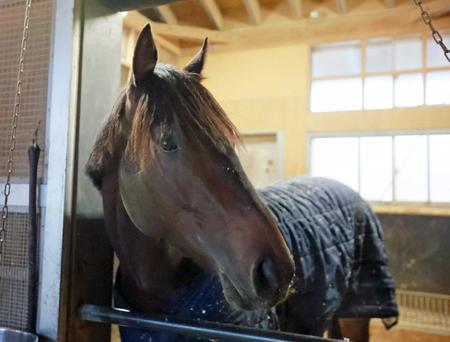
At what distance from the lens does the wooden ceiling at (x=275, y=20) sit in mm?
3330

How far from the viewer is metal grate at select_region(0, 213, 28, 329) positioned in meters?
0.84

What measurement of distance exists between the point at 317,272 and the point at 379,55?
2.84 m

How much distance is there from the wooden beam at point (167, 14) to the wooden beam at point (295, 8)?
1148 millimetres

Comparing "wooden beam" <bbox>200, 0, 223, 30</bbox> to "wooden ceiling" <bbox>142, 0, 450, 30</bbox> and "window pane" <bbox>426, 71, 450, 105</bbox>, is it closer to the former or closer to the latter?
"wooden ceiling" <bbox>142, 0, 450, 30</bbox>

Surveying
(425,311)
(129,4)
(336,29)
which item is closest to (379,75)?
(336,29)

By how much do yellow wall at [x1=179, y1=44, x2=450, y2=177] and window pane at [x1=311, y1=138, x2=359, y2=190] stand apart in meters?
0.10

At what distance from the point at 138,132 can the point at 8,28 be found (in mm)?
480

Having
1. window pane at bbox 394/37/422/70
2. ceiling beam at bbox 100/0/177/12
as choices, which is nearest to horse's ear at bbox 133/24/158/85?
ceiling beam at bbox 100/0/177/12

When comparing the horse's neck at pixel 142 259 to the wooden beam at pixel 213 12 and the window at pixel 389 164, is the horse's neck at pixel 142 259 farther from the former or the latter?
the wooden beam at pixel 213 12

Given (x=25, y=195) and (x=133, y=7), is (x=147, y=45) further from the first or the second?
(x=25, y=195)

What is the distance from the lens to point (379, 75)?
11.4 ft

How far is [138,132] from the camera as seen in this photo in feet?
2.45

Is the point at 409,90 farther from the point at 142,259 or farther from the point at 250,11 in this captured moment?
the point at 142,259

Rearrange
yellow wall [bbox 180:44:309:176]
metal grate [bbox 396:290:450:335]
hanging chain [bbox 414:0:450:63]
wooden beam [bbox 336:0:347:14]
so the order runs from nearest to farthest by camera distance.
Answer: hanging chain [bbox 414:0:450:63] < metal grate [bbox 396:290:450:335] < wooden beam [bbox 336:0:347:14] < yellow wall [bbox 180:44:309:176]
